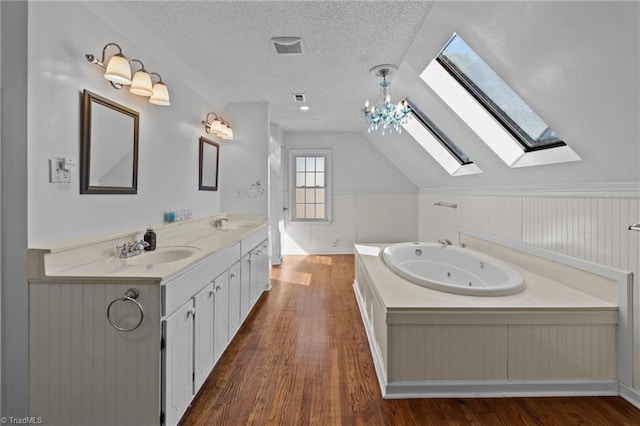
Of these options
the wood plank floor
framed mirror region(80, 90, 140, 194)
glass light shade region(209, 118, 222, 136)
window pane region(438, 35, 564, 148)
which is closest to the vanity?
the wood plank floor

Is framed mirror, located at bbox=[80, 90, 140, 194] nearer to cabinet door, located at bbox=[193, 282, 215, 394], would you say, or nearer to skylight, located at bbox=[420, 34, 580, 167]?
cabinet door, located at bbox=[193, 282, 215, 394]

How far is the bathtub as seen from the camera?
2119 mm

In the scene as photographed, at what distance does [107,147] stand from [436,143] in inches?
139

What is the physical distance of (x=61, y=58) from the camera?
157 centimetres

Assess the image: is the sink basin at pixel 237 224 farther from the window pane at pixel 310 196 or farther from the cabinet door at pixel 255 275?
the window pane at pixel 310 196

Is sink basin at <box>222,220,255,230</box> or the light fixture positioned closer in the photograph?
the light fixture

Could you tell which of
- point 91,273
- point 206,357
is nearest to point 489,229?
point 206,357

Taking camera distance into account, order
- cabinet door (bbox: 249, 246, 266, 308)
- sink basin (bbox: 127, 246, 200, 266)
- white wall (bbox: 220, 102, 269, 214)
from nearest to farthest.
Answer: sink basin (bbox: 127, 246, 200, 266), cabinet door (bbox: 249, 246, 266, 308), white wall (bbox: 220, 102, 269, 214)

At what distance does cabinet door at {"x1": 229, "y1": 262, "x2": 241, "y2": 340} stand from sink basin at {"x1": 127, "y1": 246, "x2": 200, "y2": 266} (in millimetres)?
352

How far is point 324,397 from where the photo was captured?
1828 millimetres

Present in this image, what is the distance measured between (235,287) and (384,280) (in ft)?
3.71

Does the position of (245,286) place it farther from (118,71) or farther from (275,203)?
(275,203)

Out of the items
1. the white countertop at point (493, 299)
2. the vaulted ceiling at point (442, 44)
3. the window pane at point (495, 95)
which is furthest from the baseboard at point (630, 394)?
the window pane at point (495, 95)

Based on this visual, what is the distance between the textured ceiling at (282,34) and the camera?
6.42 feet
